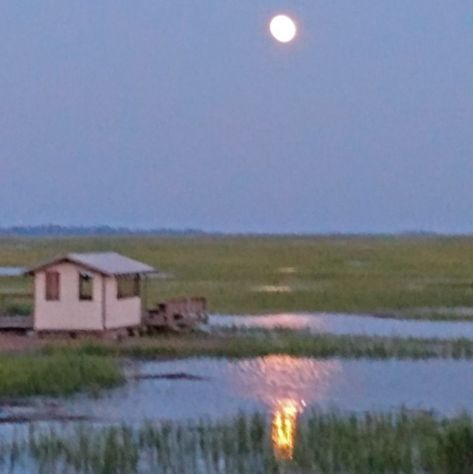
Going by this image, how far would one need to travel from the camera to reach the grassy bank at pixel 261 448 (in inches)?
775

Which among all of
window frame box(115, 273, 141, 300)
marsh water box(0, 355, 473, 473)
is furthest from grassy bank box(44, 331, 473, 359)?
window frame box(115, 273, 141, 300)

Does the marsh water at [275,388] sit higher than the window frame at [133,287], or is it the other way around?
the window frame at [133,287]

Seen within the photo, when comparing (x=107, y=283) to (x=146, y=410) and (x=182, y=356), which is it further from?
(x=146, y=410)

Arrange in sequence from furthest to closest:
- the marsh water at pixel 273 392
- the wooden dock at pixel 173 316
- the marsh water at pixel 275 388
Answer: the wooden dock at pixel 173 316 < the marsh water at pixel 275 388 < the marsh water at pixel 273 392

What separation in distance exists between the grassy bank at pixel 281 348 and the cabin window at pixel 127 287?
1.93 m

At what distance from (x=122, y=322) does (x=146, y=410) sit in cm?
1373

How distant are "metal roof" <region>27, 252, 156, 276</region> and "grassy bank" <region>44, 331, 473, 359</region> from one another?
2.08 metres

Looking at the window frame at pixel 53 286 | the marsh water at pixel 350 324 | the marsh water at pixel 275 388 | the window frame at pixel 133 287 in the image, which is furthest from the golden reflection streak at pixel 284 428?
the marsh water at pixel 350 324

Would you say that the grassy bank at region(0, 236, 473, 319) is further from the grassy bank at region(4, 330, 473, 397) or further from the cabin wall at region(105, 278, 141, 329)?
the cabin wall at region(105, 278, 141, 329)

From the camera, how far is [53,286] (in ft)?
130

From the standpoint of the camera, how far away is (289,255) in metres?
124

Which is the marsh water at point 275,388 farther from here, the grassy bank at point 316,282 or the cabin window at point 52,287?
the grassy bank at point 316,282

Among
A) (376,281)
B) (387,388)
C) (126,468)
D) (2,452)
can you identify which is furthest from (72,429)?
(376,281)

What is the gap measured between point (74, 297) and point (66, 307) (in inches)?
13.6
